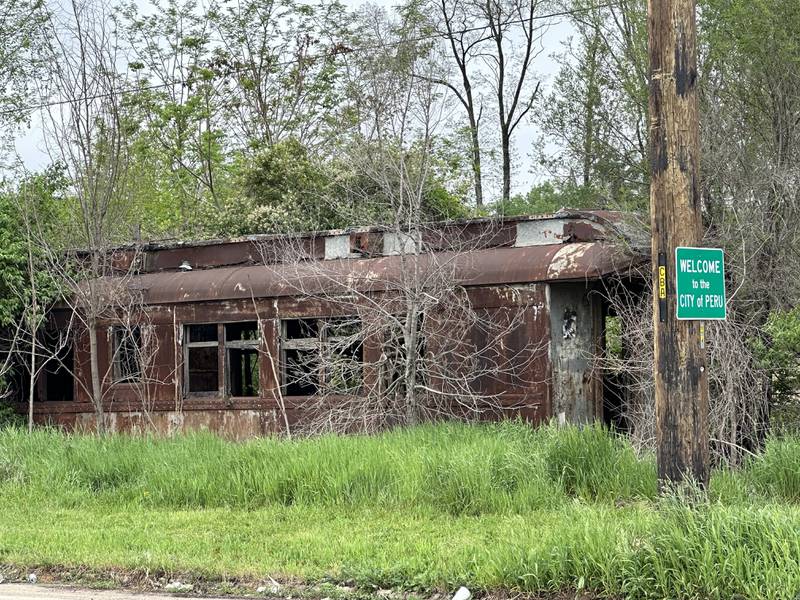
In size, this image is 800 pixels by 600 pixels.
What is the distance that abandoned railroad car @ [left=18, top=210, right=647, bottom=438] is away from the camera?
14633mm

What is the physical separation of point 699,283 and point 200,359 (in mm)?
12426

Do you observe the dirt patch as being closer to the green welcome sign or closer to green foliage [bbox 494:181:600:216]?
the green welcome sign

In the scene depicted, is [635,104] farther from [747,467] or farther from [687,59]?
[687,59]

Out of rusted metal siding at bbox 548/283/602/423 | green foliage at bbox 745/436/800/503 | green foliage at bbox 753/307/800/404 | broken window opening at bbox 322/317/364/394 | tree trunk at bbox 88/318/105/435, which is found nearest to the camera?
green foliage at bbox 745/436/800/503

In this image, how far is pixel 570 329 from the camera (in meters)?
14.8

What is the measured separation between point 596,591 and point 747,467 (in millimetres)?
4146

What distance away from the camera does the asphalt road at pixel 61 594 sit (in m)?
8.05

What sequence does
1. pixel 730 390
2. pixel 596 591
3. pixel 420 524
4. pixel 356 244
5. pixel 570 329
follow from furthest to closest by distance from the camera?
pixel 356 244 < pixel 570 329 < pixel 730 390 < pixel 420 524 < pixel 596 591

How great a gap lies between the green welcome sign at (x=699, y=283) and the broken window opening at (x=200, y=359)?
10.9 m

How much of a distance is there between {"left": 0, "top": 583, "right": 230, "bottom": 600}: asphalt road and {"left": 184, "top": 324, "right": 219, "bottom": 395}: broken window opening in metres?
→ 9.00

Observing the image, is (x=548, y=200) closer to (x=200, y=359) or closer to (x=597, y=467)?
(x=200, y=359)

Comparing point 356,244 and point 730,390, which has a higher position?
point 356,244

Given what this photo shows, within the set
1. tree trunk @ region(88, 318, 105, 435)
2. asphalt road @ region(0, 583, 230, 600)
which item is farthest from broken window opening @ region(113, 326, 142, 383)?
asphalt road @ region(0, 583, 230, 600)

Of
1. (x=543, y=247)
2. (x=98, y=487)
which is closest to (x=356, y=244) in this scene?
(x=543, y=247)
